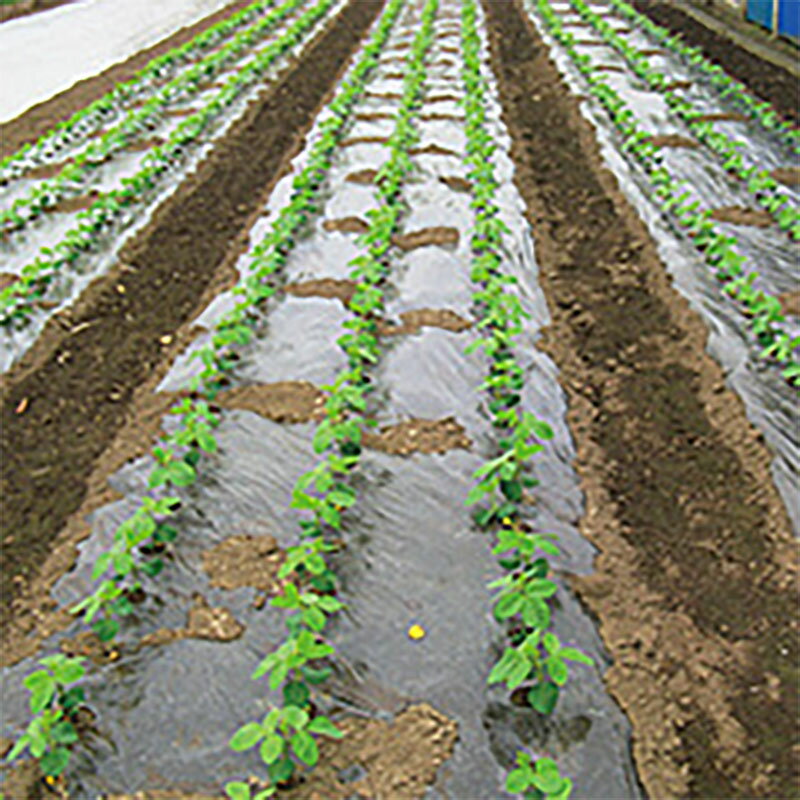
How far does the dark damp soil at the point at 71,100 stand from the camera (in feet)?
34.7

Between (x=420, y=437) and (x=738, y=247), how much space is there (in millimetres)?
3445

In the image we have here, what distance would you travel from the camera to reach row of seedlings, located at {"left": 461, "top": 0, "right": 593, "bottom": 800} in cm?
318

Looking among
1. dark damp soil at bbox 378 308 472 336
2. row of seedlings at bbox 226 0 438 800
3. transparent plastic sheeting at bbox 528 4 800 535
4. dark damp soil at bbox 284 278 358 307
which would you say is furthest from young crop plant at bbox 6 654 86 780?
dark damp soil at bbox 284 278 358 307

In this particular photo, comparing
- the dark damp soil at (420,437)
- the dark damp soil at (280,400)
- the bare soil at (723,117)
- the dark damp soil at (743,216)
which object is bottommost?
the dark damp soil at (420,437)

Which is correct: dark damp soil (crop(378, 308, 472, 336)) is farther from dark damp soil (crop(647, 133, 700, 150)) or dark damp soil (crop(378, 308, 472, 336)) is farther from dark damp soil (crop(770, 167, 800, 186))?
dark damp soil (crop(647, 133, 700, 150))

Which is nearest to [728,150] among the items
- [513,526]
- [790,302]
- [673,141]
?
[673,141]

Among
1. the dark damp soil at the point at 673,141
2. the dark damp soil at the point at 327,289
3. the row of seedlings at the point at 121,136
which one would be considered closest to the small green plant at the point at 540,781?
the dark damp soil at the point at 327,289

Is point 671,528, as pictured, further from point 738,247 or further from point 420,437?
point 738,247

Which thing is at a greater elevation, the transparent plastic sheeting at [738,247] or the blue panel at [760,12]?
the blue panel at [760,12]

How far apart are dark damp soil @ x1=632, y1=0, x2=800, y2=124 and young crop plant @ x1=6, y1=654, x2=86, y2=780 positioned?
9.25 meters

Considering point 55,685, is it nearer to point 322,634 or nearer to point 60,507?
point 322,634

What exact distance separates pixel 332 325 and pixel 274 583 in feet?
8.07

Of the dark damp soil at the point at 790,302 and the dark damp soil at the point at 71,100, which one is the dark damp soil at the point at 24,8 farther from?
the dark damp soil at the point at 790,302

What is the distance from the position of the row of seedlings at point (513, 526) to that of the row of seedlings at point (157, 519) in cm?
88
